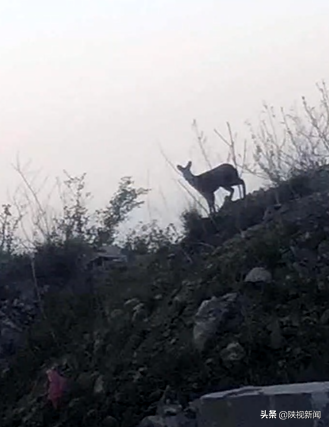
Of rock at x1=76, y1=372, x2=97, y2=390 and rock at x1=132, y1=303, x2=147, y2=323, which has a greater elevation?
rock at x1=132, y1=303, x2=147, y2=323

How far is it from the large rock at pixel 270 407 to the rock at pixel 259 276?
3.62 meters

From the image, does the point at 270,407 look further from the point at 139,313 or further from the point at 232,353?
the point at 139,313

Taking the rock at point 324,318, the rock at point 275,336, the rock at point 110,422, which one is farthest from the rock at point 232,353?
the rock at point 110,422

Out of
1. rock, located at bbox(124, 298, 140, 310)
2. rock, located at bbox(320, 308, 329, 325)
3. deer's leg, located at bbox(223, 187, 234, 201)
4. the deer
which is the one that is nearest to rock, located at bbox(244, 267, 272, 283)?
rock, located at bbox(320, 308, 329, 325)

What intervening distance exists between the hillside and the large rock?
2.05 meters

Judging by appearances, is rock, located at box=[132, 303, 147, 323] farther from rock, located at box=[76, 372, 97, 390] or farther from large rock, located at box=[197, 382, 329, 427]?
large rock, located at box=[197, 382, 329, 427]

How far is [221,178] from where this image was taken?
15367 mm

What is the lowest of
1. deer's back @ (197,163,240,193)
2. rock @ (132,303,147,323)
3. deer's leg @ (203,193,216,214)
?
rock @ (132,303,147,323)

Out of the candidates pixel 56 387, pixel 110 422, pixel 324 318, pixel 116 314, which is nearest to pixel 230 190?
pixel 116 314

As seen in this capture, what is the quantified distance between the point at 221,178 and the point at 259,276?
497 centimetres

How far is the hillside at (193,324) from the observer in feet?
31.1

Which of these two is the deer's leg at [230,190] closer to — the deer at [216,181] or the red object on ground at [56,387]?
the deer at [216,181]

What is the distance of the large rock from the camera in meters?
6.32

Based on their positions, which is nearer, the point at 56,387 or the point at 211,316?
the point at 211,316
